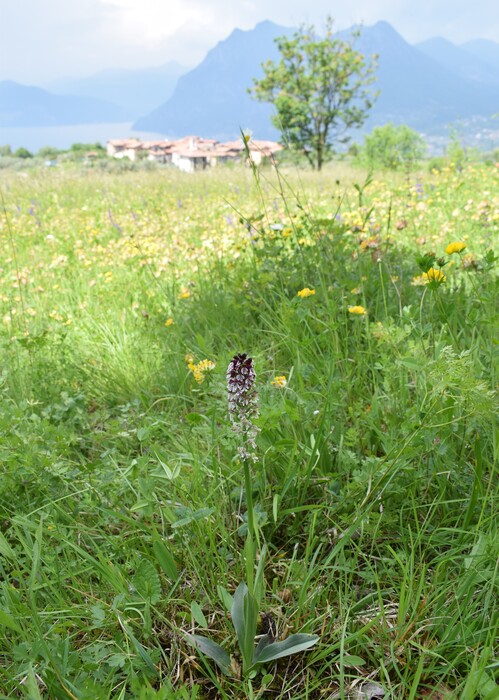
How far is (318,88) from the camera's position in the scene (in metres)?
27.9

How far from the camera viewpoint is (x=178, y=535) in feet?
4.27

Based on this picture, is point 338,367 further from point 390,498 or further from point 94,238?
point 94,238

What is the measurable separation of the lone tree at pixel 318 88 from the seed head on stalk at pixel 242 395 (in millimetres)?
27419

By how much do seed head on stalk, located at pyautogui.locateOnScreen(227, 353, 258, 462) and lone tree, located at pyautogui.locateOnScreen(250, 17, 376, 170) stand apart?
90.0 feet

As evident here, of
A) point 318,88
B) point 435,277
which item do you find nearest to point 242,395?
point 435,277

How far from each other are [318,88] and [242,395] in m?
31.0

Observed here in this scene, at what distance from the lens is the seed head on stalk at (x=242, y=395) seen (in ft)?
2.69

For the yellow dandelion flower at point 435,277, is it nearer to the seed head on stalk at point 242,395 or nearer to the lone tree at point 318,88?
the seed head on stalk at point 242,395

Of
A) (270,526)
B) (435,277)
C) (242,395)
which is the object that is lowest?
(270,526)

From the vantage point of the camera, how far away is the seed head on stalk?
820 millimetres

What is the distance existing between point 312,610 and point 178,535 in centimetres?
39

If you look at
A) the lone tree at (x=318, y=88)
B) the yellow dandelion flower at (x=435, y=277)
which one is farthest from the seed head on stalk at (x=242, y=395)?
the lone tree at (x=318, y=88)

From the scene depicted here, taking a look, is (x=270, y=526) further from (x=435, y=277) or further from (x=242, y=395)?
(x=435, y=277)

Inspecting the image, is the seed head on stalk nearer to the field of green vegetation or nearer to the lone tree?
the field of green vegetation
